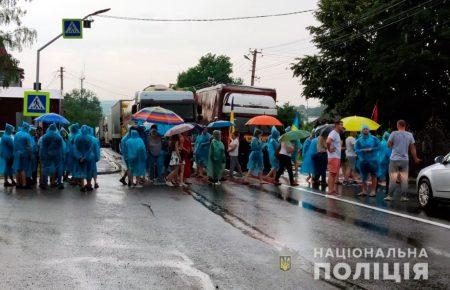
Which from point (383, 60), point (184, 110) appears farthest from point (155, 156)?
point (383, 60)

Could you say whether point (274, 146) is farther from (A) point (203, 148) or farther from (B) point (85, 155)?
(B) point (85, 155)

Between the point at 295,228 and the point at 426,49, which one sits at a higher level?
the point at 426,49

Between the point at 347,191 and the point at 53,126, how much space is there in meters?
7.50

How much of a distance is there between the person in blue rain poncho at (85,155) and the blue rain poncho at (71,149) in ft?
0.67

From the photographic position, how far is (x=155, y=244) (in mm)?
8555

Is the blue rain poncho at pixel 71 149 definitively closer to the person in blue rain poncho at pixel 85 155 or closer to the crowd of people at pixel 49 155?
the crowd of people at pixel 49 155

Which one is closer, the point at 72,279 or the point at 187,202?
the point at 72,279

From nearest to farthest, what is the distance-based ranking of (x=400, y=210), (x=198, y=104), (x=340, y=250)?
(x=340, y=250) → (x=400, y=210) → (x=198, y=104)

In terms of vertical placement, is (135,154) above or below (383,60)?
below

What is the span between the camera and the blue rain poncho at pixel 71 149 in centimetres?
1677

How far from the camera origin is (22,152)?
16453mm

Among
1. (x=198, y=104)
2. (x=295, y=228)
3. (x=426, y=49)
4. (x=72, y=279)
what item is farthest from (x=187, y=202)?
(x=426, y=49)

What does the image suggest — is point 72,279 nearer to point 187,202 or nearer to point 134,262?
point 134,262

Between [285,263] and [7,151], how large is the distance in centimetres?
1116
